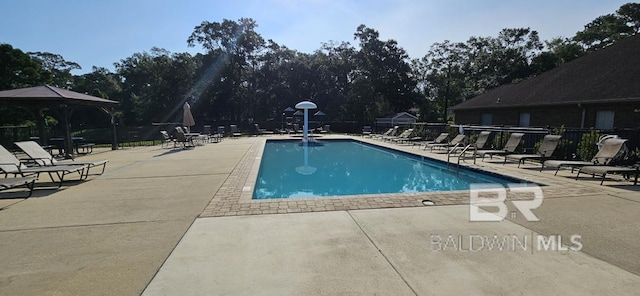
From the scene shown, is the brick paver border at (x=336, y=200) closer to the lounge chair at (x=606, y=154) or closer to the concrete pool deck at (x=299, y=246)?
the concrete pool deck at (x=299, y=246)

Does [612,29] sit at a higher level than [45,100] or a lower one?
higher

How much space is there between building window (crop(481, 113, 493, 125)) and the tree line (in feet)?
37.4

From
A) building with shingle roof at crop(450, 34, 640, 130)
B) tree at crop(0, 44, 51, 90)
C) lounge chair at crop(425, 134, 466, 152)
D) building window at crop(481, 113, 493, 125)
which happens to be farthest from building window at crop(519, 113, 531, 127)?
tree at crop(0, 44, 51, 90)

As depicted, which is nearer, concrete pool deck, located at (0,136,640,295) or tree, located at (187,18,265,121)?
concrete pool deck, located at (0,136,640,295)

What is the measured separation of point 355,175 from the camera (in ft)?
29.3

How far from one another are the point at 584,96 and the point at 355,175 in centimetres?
1202

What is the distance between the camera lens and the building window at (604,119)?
493 inches

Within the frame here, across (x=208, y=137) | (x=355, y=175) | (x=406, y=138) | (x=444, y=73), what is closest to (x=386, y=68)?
(x=444, y=73)

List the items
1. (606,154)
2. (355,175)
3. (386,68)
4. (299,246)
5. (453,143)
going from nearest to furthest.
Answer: (299,246) → (606,154) → (355,175) → (453,143) → (386,68)

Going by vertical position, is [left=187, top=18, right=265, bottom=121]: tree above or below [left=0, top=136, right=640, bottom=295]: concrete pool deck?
above

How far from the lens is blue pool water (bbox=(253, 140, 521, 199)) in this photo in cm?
711

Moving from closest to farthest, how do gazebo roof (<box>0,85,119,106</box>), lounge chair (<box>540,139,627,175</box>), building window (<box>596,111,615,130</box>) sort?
lounge chair (<box>540,139,627,175</box>), gazebo roof (<box>0,85,119,106</box>), building window (<box>596,111,615,130</box>)

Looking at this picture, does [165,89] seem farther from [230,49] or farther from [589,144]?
[589,144]

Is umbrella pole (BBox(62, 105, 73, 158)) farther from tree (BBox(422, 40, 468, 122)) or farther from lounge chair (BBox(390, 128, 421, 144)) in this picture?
tree (BBox(422, 40, 468, 122))
